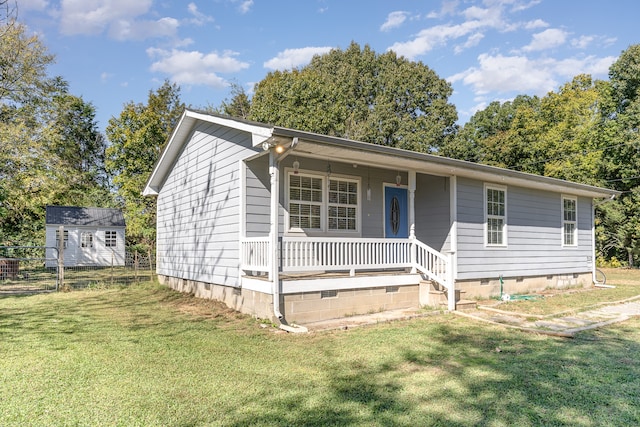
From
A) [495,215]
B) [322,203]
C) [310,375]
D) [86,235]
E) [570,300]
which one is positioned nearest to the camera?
[310,375]

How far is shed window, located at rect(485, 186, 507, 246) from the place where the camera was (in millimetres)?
10461

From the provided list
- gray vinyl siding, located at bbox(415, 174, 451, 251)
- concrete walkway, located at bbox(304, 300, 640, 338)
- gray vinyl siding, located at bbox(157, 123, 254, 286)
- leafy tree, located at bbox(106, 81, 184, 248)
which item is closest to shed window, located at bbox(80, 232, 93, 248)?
leafy tree, located at bbox(106, 81, 184, 248)

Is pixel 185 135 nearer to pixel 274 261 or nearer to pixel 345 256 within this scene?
pixel 274 261

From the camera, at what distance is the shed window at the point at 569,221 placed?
12.7 m

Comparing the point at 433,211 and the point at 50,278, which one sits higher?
the point at 433,211

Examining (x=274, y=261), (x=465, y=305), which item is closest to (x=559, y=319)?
(x=465, y=305)

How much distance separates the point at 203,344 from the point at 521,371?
4.13 metres

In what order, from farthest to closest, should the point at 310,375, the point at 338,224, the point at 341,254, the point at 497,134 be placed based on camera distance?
1. the point at 497,134
2. the point at 338,224
3. the point at 341,254
4. the point at 310,375

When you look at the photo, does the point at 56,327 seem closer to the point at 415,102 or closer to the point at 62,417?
the point at 62,417

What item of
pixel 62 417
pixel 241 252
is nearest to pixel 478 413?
pixel 62 417

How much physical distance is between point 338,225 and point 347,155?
233 cm

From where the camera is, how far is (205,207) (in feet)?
31.4

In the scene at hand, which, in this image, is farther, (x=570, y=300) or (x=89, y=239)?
(x=89, y=239)

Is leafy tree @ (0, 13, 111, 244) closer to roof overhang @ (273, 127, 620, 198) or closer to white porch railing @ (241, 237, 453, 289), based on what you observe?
white porch railing @ (241, 237, 453, 289)
